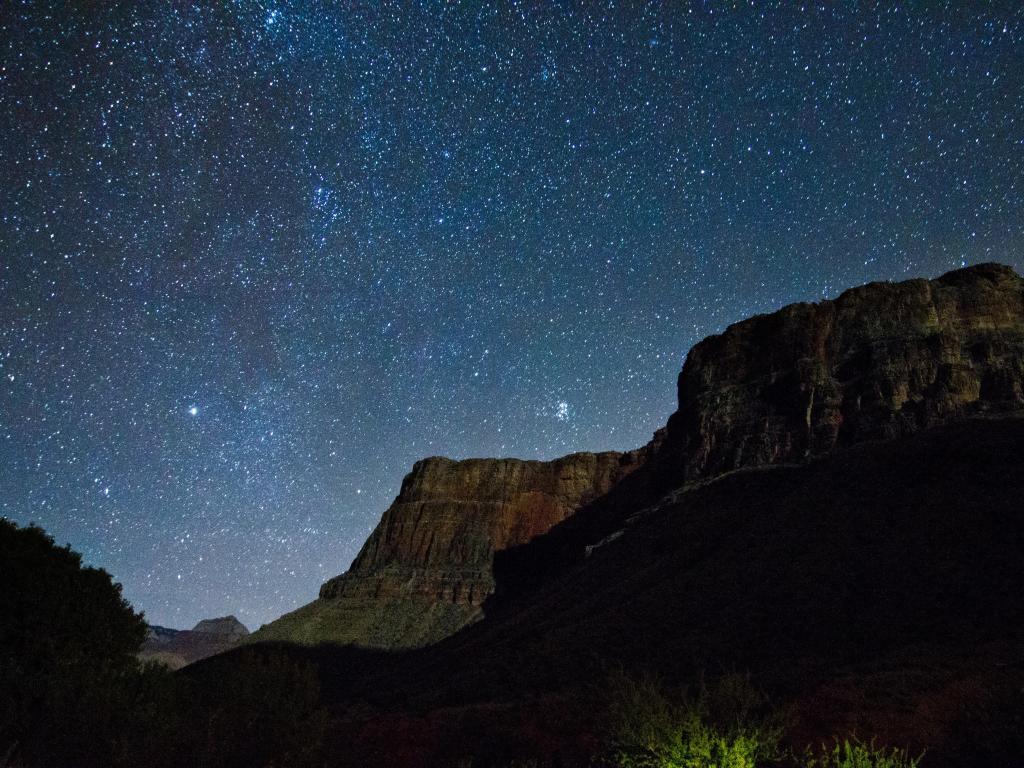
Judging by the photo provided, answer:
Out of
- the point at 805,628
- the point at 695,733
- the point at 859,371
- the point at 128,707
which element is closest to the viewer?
the point at 695,733

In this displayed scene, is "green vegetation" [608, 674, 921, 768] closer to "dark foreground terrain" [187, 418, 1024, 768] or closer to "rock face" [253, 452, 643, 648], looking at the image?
"dark foreground terrain" [187, 418, 1024, 768]

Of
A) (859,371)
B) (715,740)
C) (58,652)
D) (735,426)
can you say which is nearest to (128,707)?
(58,652)

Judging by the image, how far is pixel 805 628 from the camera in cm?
2944

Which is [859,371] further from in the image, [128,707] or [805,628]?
[128,707]

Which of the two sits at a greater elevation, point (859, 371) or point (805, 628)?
point (859, 371)

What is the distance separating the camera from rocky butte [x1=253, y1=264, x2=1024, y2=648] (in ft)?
193

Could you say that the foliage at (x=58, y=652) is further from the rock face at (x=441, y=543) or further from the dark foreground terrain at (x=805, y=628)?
the rock face at (x=441, y=543)

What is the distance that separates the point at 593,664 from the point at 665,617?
5657 millimetres

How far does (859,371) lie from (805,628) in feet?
140

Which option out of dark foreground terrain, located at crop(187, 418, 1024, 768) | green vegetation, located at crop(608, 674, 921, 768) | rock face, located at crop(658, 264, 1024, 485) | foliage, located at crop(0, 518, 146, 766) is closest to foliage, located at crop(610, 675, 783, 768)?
green vegetation, located at crop(608, 674, 921, 768)

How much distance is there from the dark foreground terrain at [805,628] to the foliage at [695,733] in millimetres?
1532

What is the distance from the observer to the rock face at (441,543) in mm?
76625

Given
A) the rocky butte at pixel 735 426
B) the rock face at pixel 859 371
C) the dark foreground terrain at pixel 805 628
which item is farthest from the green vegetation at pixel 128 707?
the rock face at pixel 859 371

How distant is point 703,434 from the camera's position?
71250 mm
